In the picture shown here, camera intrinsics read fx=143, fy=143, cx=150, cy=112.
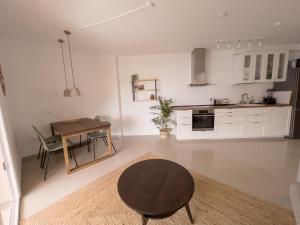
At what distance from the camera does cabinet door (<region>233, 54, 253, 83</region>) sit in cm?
382

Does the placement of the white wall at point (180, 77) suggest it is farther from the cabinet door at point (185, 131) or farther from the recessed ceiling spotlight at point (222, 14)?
the recessed ceiling spotlight at point (222, 14)

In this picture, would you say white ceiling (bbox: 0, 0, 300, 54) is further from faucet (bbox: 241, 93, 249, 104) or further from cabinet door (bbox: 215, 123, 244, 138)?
cabinet door (bbox: 215, 123, 244, 138)

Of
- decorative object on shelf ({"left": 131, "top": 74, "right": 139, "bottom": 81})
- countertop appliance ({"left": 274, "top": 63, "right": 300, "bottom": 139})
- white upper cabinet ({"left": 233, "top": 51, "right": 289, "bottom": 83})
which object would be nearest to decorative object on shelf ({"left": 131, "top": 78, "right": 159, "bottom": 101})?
decorative object on shelf ({"left": 131, "top": 74, "right": 139, "bottom": 81})

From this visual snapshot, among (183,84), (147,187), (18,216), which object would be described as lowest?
(18,216)

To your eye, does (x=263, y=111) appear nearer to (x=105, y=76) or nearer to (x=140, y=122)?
(x=140, y=122)

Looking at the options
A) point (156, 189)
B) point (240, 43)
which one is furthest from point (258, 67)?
point (156, 189)

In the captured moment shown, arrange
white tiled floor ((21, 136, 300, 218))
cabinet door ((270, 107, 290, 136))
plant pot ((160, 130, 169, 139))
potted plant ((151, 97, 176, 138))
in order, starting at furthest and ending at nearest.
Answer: plant pot ((160, 130, 169, 139)) < potted plant ((151, 97, 176, 138)) < cabinet door ((270, 107, 290, 136)) < white tiled floor ((21, 136, 300, 218))

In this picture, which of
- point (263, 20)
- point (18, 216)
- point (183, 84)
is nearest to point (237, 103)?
point (183, 84)

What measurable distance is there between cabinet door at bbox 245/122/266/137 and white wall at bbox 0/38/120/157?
369 cm

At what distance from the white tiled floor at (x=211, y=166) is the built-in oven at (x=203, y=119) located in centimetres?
37

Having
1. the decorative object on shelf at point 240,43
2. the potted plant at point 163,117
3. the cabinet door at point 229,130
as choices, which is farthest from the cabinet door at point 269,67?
the potted plant at point 163,117

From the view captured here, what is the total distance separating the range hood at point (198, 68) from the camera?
12.8ft

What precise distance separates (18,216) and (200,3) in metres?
3.51

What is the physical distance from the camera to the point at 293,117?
3.64m
